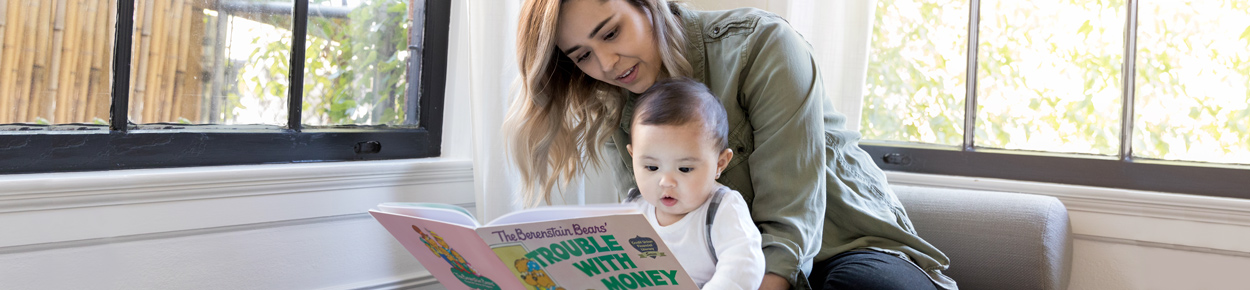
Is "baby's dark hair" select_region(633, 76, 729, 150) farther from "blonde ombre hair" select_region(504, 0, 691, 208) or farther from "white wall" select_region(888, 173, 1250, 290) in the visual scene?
"white wall" select_region(888, 173, 1250, 290)

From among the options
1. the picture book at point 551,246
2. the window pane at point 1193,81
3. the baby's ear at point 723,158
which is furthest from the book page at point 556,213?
the window pane at point 1193,81

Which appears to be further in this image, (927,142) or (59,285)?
(927,142)

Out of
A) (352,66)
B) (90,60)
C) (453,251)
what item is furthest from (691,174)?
(90,60)

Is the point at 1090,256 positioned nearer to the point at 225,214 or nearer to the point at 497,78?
the point at 497,78

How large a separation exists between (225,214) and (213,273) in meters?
0.11

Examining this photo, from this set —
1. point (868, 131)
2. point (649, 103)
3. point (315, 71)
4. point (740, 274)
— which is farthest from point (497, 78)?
point (868, 131)

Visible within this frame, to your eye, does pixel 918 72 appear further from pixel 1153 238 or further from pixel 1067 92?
pixel 1153 238

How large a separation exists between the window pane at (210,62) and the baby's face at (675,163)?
0.86 meters

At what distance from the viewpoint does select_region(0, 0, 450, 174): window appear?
134 centimetres

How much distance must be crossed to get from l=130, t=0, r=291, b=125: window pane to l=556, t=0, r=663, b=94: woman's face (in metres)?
0.68

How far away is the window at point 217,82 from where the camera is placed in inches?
52.9

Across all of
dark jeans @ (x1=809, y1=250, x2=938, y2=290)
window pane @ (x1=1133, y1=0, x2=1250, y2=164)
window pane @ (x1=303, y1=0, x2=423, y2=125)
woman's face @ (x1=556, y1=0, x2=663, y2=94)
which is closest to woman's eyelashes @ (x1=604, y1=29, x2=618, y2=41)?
woman's face @ (x1=556, y1=0, x2=663, y2=94)

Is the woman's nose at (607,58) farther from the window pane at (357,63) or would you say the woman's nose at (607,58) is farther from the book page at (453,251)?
the window pane at (357,63)

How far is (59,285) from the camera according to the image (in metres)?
1.26
